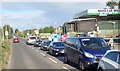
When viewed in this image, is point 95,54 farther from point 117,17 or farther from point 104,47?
point 117,17

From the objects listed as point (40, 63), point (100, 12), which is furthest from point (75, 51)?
point (100, 12)

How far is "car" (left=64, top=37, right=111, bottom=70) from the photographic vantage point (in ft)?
58.9

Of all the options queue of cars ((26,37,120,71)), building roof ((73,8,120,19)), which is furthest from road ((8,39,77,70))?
building roof ((73,8,120,19))

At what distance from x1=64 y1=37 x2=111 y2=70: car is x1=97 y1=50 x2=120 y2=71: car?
14.9 feet

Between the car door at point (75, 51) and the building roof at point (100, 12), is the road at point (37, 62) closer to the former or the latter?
the car door at point (75, 51)

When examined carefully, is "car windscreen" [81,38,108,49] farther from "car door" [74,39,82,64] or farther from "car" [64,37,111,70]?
"car door" [74,39,82,64]

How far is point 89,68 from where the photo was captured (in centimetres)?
1792

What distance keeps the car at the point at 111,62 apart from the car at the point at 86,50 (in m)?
4.54

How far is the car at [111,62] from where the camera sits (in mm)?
11836

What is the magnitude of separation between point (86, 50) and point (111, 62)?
633 centimetres

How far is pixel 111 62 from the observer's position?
1228 cm

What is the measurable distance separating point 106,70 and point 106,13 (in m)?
75.0

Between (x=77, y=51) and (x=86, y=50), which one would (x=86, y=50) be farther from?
(x=77, y=51)

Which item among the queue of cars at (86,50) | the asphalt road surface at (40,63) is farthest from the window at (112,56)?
the asphalt road surface at (40,63)
